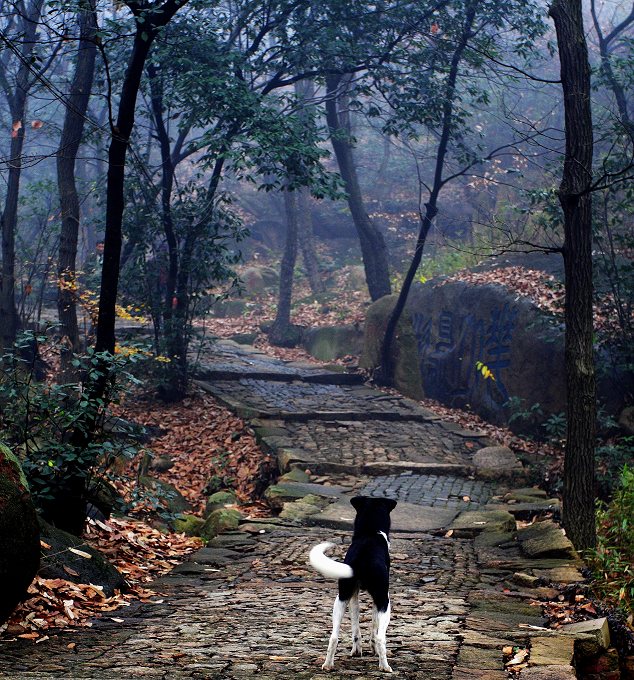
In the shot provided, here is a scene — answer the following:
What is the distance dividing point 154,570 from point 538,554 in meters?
3.52

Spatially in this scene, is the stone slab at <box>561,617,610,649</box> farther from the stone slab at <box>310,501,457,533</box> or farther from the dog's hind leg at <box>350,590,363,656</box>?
the stone slab at <box>310,501,457,533</box>

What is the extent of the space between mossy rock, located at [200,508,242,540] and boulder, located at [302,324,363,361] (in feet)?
39.3

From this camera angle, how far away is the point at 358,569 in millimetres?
4117

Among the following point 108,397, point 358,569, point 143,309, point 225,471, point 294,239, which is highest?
point 294,239

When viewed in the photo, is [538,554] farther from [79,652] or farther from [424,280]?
[424,280]

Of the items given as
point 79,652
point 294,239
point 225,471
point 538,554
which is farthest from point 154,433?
point 294,239

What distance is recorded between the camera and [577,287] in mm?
8133

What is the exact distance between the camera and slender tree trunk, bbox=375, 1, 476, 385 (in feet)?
51.4

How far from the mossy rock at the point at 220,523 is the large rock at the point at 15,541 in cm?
404

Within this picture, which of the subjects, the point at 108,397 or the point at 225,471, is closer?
the point at 108,397

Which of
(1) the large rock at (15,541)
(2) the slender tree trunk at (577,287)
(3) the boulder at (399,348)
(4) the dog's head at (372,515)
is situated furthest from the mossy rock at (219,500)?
(3) the boulder at (399,348)

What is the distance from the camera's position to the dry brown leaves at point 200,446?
11781mm

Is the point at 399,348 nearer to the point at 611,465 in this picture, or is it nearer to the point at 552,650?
the point at 611,465

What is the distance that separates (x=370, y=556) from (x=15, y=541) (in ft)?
6.79
